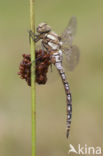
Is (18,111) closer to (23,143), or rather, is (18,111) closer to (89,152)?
(23,143)

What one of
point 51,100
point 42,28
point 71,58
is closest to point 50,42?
point 42,28

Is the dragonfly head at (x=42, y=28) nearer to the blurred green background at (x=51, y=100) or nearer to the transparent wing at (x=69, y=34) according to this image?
the transparent wing at (x=69, y=34)

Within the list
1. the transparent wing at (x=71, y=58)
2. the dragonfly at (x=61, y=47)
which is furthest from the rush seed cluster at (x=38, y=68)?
the transparent wing at (x=71, y=58)

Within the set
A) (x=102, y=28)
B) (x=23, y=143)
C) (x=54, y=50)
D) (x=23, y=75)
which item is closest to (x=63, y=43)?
(x=54, y=50)

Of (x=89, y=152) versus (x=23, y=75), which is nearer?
(x=23, y=75)

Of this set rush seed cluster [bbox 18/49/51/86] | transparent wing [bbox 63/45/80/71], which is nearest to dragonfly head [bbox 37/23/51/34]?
rush seed cluster [bbox 18/49/51/86]

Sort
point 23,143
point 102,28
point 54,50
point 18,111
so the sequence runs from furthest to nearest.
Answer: point 102,28, point 18,111, point 23,143, point 54,50

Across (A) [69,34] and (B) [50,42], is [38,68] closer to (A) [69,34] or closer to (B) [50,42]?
(B) [50,42]
